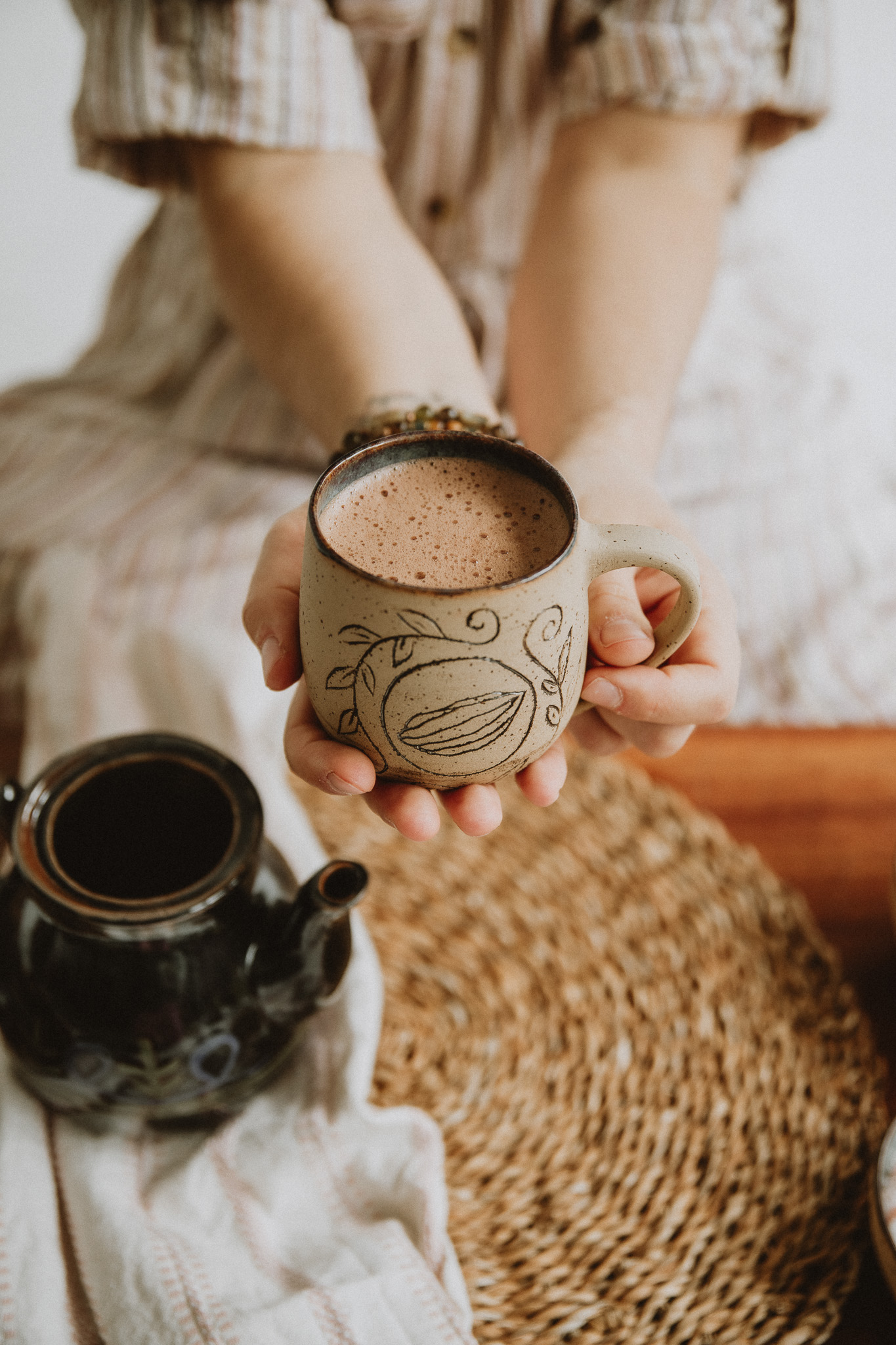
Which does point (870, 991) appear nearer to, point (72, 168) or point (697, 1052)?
point (697, 1052)

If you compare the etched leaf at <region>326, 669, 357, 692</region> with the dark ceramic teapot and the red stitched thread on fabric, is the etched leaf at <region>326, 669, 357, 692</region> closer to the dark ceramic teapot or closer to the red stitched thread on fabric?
the dark ceramic teapot

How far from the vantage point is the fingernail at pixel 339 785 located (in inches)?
22.2

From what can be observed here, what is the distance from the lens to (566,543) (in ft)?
1.62

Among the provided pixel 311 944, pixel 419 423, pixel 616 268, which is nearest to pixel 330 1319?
pixel 311 944

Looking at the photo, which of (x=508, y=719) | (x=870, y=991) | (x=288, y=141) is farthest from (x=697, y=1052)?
(x=288, y=141)

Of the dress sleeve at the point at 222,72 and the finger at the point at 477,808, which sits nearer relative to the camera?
the finger at the point at 477,808

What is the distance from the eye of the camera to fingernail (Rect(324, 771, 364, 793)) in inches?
22.2

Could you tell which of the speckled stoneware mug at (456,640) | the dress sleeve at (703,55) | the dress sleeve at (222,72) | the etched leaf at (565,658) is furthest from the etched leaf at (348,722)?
the dress sleeve at (703,55)

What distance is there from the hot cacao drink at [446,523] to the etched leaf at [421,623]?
4 centimetres

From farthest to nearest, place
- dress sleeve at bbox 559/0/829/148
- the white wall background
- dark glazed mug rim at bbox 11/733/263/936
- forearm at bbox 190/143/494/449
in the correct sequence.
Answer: the white wall background
dress sleeve at bbox 559/0/829/148
forearm at bbox 190/143/494/449
dark glazed mug rim at bbox 11/733/263/936

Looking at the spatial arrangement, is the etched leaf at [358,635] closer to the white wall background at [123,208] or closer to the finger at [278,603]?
the finger at [278,603]

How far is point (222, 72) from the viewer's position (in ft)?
3.13

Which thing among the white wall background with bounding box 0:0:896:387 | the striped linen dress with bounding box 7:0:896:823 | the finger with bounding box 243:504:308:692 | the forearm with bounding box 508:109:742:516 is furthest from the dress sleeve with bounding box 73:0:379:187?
the white wall background with bounding box 0:0:896:387

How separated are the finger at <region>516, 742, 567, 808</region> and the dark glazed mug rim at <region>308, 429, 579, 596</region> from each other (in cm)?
16
